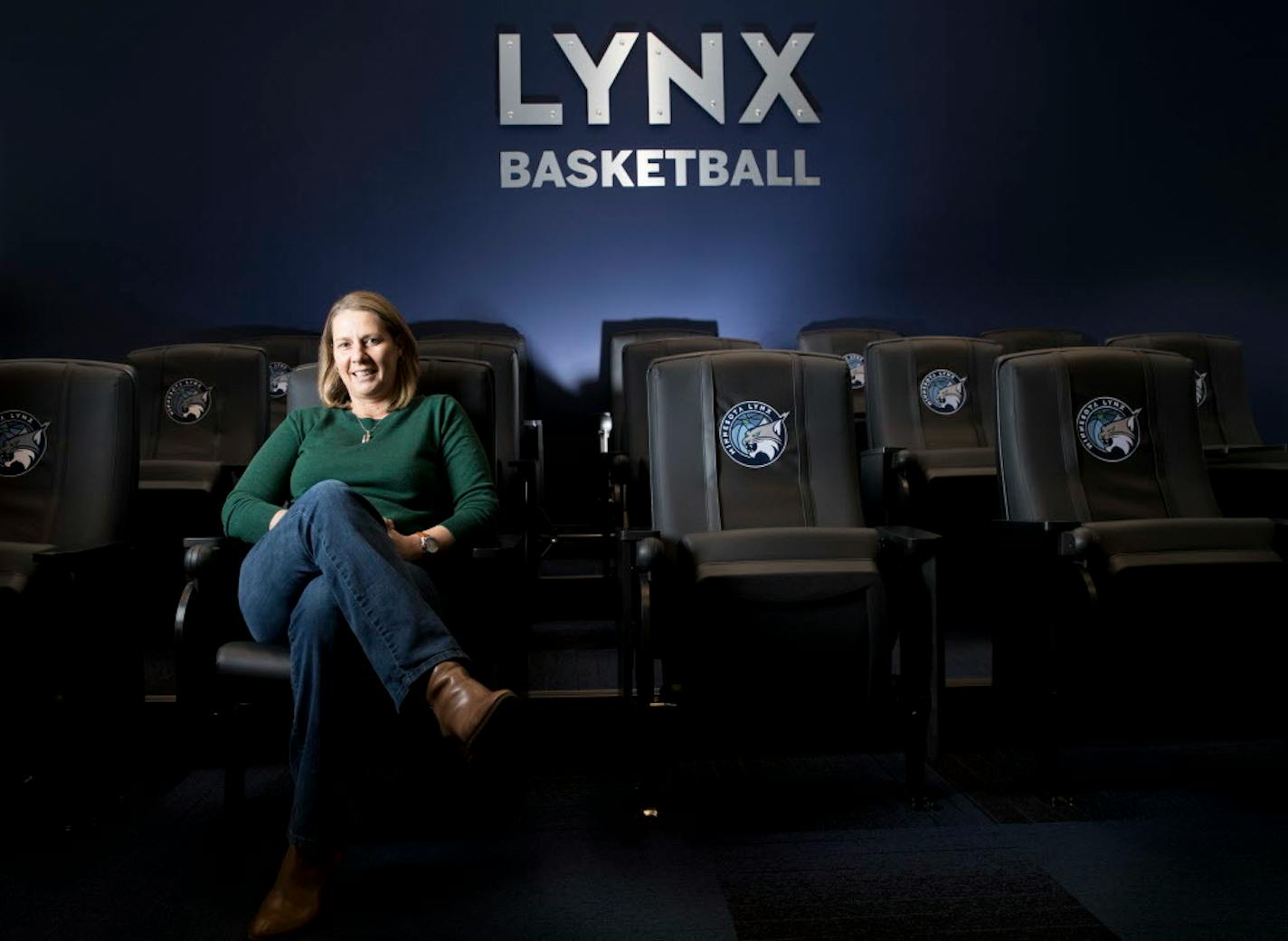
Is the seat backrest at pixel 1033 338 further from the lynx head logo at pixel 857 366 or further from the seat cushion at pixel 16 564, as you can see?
the seat cushion at pixel 16 564

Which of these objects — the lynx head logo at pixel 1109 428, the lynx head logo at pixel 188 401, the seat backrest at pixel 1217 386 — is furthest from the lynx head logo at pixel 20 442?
the seat backrest at pixel 1217 386

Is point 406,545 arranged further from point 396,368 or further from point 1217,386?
point 1217,386

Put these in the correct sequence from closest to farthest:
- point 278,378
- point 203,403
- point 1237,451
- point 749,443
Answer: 1. point 749,443
2. point 1237,451
3. point 203,403
4. point 278,378

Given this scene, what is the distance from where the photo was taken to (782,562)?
6.96 feet

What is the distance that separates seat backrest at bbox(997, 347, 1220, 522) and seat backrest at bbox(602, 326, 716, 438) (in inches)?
65.0

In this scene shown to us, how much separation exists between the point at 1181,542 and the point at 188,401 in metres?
3.18

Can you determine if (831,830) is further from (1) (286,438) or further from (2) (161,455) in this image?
(2) (161,455)

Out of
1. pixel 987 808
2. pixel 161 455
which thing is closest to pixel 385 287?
pixel 161 455

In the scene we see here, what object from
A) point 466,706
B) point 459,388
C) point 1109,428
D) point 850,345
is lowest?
point 466,706

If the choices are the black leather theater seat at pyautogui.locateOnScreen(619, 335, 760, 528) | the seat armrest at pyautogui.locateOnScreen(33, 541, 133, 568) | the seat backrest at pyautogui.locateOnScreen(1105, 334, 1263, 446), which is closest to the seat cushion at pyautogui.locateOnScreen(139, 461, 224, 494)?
the seat armrest at pyautogui.locateOnScreen(33, 541, 133, 568)

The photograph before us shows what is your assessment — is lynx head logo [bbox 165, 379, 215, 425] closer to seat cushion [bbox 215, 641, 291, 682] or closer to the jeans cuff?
seat cushion [bbox 215, 641, 291, 682]

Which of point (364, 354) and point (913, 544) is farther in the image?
point (364, 354)

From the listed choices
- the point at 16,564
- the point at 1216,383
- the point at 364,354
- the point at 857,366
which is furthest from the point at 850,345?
the point at 16,564

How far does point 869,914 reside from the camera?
163 cm
